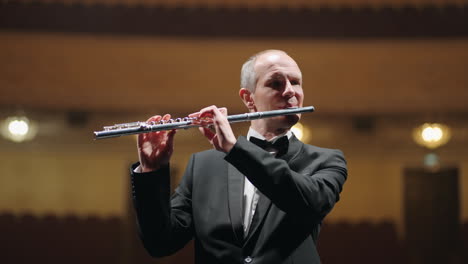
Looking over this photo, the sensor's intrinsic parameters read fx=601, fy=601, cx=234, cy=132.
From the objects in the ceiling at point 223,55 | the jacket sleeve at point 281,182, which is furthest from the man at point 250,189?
the ceiling at point 223,55

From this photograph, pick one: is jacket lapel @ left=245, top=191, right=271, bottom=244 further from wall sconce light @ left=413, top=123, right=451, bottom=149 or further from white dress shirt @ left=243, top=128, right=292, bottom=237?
wall sconce light @ left=413, top=123, right=451, bottom=149

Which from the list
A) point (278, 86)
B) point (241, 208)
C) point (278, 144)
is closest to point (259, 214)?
point (241, 208)

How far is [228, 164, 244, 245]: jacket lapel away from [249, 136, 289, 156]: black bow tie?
0.26 feet

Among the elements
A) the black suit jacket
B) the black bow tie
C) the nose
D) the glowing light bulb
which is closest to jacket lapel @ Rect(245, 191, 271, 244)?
the black suit jacket

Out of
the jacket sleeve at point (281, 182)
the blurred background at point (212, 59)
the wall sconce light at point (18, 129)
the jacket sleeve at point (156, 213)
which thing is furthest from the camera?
the wall sconce light at point (18, 129)

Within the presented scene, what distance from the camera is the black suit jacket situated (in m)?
1.07

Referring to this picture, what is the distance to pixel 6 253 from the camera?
15.7 ft

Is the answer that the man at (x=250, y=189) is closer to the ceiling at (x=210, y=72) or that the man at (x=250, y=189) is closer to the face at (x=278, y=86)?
the face at (x=278, y=86)

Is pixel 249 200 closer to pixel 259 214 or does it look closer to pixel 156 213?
pixel 259 214

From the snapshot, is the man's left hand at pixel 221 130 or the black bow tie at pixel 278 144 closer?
the man's left hand at pixel 221 130

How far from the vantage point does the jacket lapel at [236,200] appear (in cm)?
115

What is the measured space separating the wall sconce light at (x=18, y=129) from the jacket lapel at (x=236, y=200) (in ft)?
15.9

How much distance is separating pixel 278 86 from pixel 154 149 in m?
0.28

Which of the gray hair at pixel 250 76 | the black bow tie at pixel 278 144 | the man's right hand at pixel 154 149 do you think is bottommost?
the man's right hand at pixel 154 149
